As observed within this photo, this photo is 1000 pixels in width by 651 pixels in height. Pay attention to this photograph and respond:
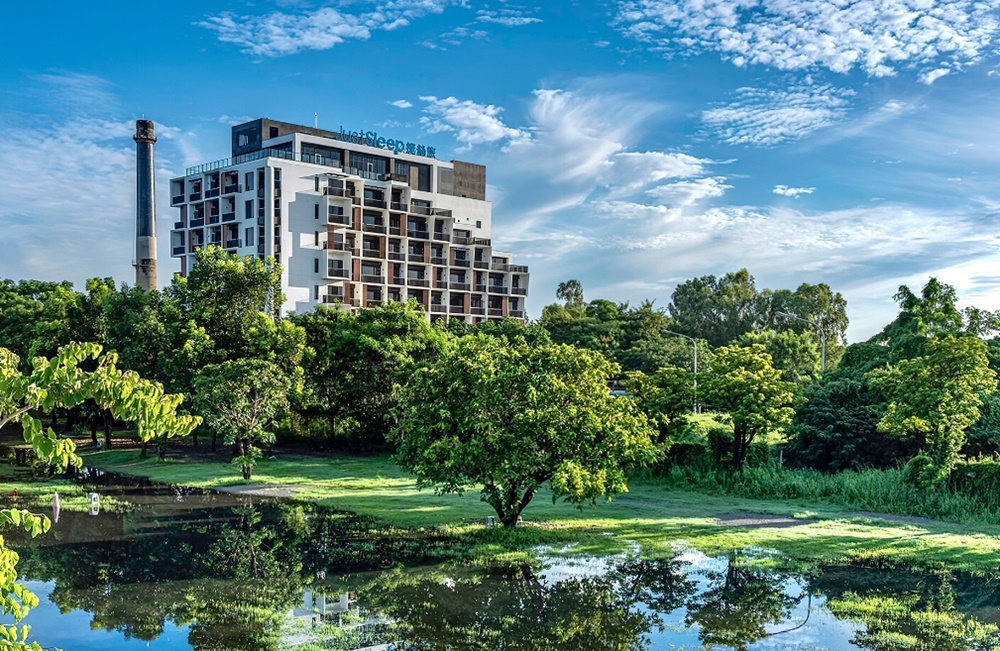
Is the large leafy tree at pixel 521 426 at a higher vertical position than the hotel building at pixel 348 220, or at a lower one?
lower

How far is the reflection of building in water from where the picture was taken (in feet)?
48.3

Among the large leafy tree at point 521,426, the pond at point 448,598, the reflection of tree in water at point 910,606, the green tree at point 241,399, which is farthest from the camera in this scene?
the green tree at point 241,399

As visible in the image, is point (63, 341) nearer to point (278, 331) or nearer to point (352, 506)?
point (278, 331)

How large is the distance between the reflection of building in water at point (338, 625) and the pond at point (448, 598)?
0.04 m

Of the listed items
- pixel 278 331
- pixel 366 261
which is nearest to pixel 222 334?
pixel 278 331

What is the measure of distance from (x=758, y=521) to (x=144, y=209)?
60886mm

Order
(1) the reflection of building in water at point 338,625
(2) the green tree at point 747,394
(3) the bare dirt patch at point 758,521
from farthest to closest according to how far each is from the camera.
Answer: (2) the green tree at point 747,394 → (3) the bare dirt patch at point 758,521 → (1) the reflection of building in water at point 338,625

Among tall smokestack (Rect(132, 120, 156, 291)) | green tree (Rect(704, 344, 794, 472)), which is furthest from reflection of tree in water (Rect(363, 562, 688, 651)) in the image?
tall smokestack (Rect(132, 120, 156, 291))

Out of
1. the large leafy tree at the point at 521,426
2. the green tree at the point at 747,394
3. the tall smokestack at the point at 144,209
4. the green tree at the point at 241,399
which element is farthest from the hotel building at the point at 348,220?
the large leafy tree at the point at 521,426

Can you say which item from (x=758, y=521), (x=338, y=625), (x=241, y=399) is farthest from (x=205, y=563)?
(x=758, y=521)

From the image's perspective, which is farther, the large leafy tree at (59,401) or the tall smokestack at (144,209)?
the tall smokestack at (144,209)

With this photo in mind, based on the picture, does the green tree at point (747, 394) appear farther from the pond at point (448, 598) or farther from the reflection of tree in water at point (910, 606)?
the reflection of tree in water at point (910, 606)

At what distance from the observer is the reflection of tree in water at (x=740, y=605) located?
1544 cm

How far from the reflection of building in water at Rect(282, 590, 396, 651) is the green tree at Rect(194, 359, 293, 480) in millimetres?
18496
